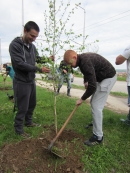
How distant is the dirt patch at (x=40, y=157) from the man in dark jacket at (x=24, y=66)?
0.45 m

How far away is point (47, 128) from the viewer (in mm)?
3672

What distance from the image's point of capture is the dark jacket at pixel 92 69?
2617mm

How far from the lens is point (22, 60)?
9.76 feet

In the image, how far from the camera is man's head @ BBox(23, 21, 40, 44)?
293cm

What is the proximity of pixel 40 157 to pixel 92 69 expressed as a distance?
5.18 feet

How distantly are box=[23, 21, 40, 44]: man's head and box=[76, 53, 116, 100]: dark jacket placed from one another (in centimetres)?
90

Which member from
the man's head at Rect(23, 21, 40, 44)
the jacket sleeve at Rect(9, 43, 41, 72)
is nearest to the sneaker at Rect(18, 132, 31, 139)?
the jacket sleeve at Rect(9, 43, 41, 72)

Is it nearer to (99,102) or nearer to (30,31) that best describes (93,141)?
(99,102)

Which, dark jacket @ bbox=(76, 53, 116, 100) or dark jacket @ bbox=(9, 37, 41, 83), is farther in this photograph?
dark jacket @ bbox=(9, 37, 41, 83)

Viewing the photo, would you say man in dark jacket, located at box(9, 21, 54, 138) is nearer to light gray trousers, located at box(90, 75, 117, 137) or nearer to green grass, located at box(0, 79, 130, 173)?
green grass, located at box(0, 79, 130, 173)

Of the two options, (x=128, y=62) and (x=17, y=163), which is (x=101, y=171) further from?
(x=128, y=62)

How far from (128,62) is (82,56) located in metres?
1.32

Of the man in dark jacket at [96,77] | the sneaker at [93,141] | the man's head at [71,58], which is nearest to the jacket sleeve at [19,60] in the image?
the man's head at [71,58]

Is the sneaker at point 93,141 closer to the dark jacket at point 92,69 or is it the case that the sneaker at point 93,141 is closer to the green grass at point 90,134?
the green grass at point 90,134
